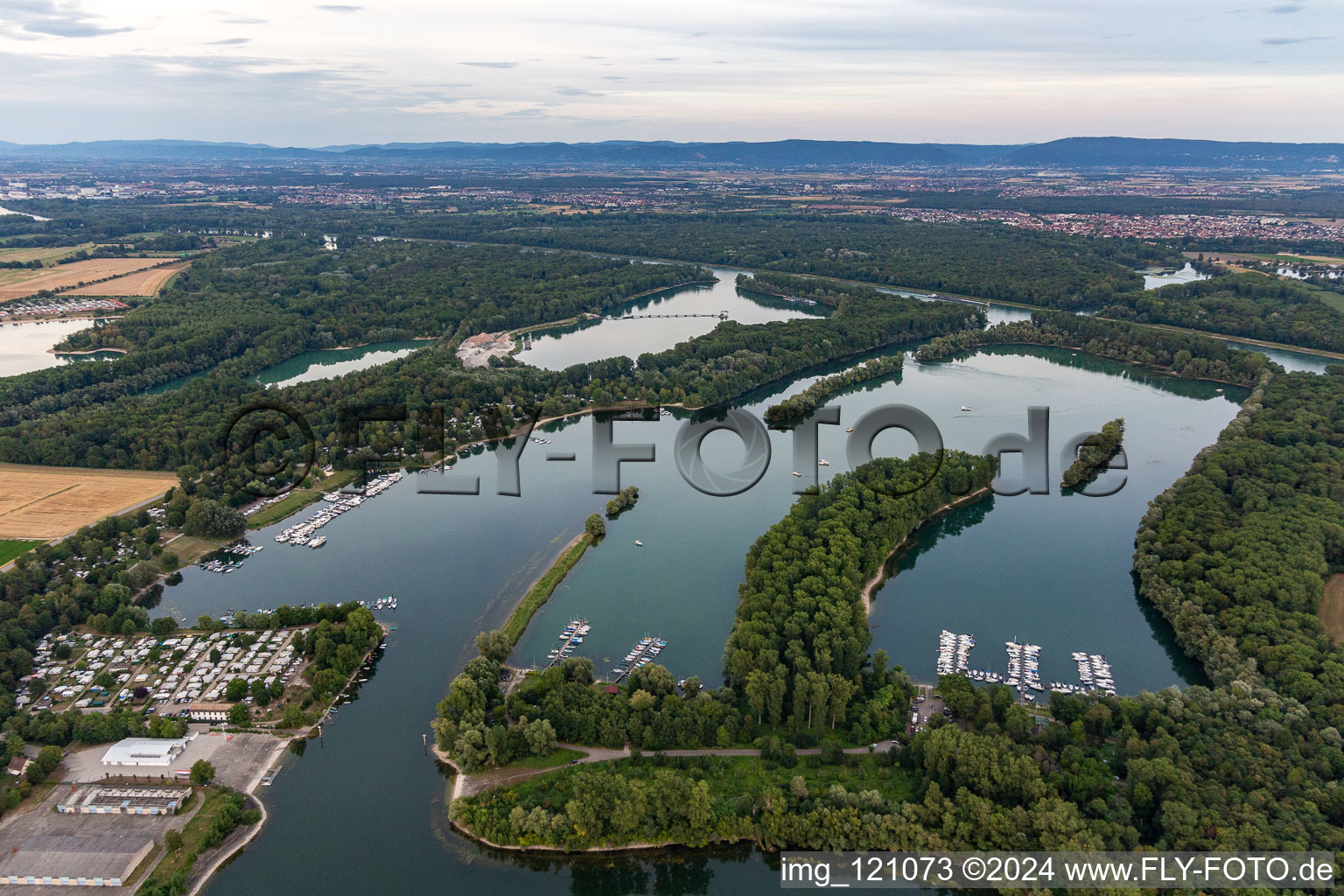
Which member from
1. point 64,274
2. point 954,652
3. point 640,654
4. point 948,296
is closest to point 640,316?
point 948,296

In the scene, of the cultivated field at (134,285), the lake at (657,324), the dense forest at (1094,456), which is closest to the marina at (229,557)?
the lake at (657,324)

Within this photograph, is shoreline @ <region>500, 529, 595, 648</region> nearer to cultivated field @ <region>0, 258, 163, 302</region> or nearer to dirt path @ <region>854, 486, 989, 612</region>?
dirt path @ <region>854, 486, 989, 612</region>

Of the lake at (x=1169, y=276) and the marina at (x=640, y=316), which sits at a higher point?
the lake at (x=1169, y=276)

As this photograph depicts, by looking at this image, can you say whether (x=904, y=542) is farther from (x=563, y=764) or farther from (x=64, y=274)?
(x=64, y=274)

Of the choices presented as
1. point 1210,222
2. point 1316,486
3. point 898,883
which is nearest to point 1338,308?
point 1316,486

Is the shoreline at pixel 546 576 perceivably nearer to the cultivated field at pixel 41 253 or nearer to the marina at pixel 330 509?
the marina at pixel 330 509
